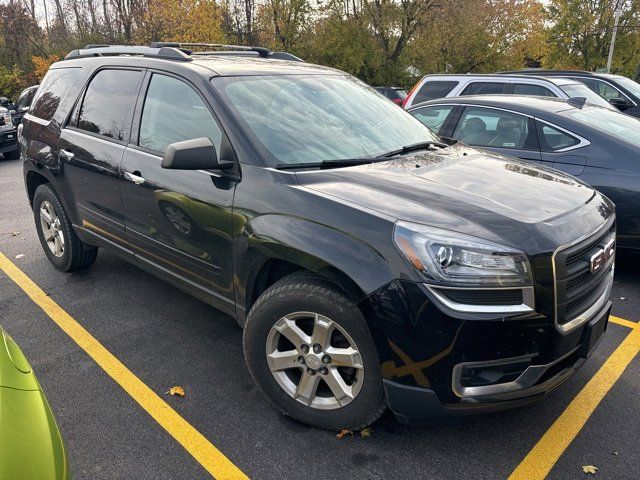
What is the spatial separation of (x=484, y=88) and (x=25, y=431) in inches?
307

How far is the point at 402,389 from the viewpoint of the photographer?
2.27 metres

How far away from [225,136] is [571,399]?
2413mm

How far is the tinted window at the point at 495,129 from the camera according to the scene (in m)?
4.91

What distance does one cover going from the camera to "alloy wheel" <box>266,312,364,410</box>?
2441 millimetres

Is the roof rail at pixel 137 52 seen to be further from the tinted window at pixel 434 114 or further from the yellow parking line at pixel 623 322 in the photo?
the yellow parking line at pixel 623 322

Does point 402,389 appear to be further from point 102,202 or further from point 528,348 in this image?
point 102,202

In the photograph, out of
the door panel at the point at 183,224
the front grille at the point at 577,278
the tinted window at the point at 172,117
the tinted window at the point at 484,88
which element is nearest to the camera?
the front grille at the point at 577,278

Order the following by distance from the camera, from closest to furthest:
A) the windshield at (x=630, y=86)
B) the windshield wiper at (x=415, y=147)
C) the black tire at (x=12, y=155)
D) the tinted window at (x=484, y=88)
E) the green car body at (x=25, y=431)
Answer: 1. the green car body at (x=25, y=431)
2. the windshield wiper at (x=415, y=147)
3. the tinted window at (x=484, y=88)
4. the windshield at (x=630, y=86)
5. the black tire at (x=12, y=155)

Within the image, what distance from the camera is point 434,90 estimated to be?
8320mm

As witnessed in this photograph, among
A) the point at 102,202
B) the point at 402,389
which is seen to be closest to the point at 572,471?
the point at 402,389

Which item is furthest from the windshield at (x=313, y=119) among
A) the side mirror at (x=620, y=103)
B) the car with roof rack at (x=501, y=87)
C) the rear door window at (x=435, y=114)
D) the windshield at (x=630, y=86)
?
the windshield at (x=630, y=86)

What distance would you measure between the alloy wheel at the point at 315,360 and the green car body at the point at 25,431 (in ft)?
3.78

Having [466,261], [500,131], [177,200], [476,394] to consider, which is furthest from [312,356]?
[500,131]

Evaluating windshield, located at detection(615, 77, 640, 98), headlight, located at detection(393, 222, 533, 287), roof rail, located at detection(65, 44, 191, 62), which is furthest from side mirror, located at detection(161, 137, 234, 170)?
windshield, located at detection(615, 77, 640, 98)
